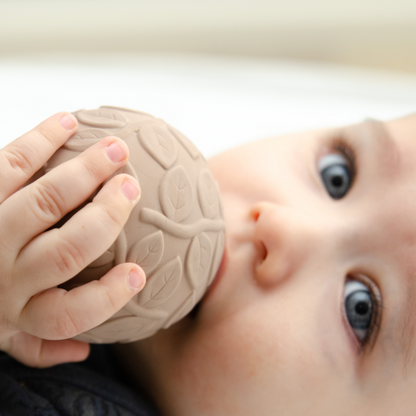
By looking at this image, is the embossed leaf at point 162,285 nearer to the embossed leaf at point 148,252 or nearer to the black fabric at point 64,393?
the embossed leaf at point 148,252

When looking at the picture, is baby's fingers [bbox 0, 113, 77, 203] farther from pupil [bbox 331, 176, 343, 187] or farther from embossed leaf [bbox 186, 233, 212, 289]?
pupil [bbox 331, 176, 343, 187]

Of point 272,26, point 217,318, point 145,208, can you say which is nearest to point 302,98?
point 272,26

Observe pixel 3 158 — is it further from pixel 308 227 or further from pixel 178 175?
pixel 308 227

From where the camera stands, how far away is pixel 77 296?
22.5 inches

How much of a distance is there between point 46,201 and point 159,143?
0.16 m

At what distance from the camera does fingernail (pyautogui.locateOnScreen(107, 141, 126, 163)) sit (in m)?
0.57

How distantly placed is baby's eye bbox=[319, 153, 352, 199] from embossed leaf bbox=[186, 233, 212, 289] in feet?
1.11

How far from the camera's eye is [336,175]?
933mm

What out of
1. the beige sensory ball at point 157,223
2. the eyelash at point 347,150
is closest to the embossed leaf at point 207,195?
the beige sensory ball at point 157,223

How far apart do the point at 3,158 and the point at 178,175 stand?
0.22 meters

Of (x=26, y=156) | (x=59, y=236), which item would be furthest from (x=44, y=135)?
(x=59, y=236)

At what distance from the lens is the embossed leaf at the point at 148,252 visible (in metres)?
0.59

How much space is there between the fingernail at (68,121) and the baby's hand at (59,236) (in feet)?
0.08

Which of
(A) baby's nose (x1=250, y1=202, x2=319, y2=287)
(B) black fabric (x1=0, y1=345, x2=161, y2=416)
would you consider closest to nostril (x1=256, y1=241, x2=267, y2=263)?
(A) baby's nose (x1=250, y1=202, x2=319, y2=287)
